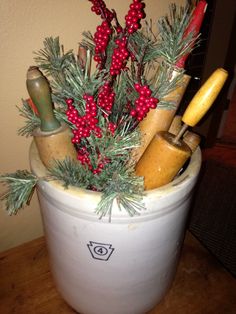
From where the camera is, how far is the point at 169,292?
409mm

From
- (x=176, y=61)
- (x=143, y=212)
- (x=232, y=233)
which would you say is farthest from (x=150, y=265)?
(x=232, y=233)

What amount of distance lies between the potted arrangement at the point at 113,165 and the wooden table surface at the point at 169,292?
79mm

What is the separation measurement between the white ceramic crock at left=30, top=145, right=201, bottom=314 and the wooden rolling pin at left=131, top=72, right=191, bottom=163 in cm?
5

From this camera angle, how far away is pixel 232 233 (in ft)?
2.45

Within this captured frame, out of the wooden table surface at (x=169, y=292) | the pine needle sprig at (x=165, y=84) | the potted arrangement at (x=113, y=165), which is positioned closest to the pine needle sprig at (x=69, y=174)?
the potted arrangement at (x=113, y=165)

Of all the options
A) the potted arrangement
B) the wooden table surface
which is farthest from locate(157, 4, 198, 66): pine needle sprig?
the wooden table surface

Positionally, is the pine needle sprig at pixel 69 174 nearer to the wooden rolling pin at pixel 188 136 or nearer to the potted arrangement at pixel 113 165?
the potted arrangement at pixel 113 165

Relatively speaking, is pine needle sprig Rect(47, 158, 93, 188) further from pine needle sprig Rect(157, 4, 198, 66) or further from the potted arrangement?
pine needle sprig Rect(157, 4, 198, 66)

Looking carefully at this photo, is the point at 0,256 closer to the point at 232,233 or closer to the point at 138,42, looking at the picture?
the point at 138,42

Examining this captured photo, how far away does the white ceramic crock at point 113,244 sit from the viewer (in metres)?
0.27

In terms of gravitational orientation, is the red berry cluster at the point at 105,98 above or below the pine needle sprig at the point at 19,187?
above

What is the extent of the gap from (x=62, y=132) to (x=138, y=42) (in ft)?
0.48

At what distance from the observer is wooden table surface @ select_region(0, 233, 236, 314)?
0.39 metres

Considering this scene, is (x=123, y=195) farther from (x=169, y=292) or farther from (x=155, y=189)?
(x=169, y=292)
